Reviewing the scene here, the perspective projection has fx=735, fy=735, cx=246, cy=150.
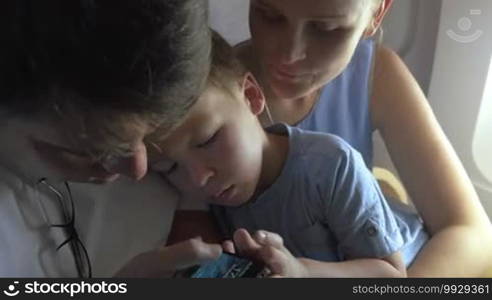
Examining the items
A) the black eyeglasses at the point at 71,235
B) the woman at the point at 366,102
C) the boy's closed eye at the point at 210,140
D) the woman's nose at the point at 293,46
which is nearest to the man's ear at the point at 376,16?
the woman at the point at 366,102

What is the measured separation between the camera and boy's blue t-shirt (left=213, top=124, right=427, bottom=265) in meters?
0.70

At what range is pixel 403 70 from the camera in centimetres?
88

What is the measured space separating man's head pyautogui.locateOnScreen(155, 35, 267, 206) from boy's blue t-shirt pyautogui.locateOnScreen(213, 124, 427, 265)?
0.03 metres

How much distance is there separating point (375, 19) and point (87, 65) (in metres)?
0.42

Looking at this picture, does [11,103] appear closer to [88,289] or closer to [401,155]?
[88,289]

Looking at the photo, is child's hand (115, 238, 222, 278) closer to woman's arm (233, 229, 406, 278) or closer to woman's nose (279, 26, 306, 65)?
woman's arm (233, 229, 406, 278)

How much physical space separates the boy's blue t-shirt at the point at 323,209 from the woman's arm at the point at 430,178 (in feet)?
0.17

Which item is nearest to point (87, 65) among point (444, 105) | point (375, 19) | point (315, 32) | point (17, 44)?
point (17, 44)

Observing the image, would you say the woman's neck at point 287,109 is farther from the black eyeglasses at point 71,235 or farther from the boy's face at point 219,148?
the black eyeglasses at point 71,235

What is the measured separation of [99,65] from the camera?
0.46 meters

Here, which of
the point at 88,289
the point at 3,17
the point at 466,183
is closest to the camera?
the point at 3,17

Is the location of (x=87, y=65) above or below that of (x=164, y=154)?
above

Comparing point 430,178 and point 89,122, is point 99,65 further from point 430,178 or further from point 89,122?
point 430,178

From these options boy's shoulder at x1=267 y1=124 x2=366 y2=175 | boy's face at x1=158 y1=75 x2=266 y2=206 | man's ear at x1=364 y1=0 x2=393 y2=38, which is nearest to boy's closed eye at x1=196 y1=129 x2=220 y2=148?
boy's face at x1=158 y1=75 x2=266 y2=206
